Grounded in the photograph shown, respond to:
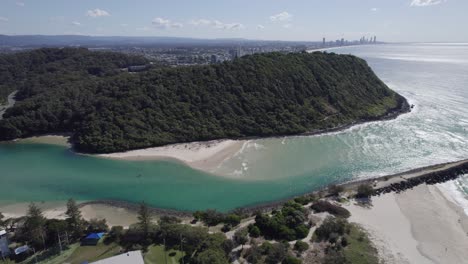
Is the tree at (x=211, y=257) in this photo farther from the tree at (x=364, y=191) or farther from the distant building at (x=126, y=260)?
the tree at (x=364, y=191)

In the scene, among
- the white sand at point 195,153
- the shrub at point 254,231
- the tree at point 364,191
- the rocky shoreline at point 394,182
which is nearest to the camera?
the shrub at point 254,231

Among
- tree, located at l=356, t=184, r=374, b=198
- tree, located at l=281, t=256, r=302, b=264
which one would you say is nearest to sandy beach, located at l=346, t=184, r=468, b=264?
tree, located at l=356, t=184, r=374, b=198

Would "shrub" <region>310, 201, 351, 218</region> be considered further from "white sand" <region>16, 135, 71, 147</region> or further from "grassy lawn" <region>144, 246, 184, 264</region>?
Result: "white sand" <region>16, 135, 71, 147</region>

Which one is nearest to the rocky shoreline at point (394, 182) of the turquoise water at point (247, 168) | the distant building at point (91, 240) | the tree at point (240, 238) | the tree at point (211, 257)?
the turquoise water at point (247, 168)

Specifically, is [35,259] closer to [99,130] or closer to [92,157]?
[92,157]

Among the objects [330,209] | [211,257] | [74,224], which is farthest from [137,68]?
[211,257]

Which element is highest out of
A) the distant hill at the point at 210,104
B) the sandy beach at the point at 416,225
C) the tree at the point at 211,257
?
the distant hill at the point at 210,104

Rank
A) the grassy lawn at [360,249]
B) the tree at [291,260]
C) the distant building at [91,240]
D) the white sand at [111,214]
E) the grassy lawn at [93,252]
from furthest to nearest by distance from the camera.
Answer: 1. the white sand at [111,214]
2. the distant building at [91,240]
3. the grassy lawn at [93,252]
4. the grassy lawn at [360,249]
5. the tree at [291,260]

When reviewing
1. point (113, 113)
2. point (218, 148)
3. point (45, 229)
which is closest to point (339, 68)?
point (218, 148)
